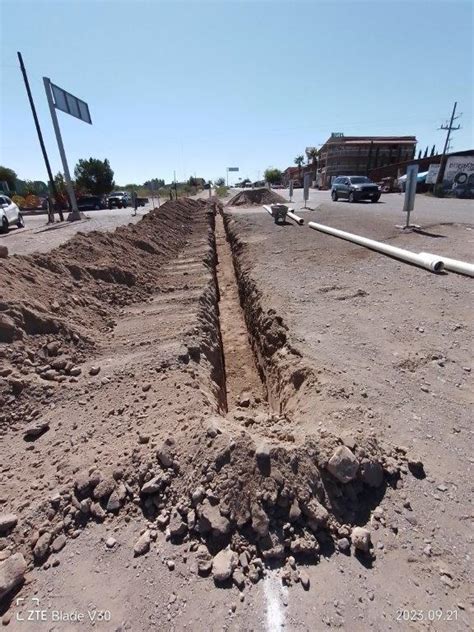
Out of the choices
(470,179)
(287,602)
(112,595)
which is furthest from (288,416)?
(470,179)

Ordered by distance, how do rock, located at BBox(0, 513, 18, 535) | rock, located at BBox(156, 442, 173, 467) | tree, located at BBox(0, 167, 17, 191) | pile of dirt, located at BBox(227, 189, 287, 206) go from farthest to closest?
tree, located at BBox(0, 167, 17, 191) < pile of dirt, located at BBox(227, 189, 287, 206) < rock, located at BBox(156, 442, 173, 467) < rock, located at BBox(0, 513, 18, 535)

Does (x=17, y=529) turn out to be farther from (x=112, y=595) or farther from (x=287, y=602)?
(x=287, y=602)

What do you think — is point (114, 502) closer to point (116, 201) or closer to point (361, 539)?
point (361, 539)

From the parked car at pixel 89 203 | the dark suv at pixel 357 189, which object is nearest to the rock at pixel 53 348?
the dark suv at pixel 357 189

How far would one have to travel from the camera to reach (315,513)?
2484mm

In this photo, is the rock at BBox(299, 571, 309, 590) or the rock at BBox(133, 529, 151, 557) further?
the rock at BBox(133, 529, 151, 557)

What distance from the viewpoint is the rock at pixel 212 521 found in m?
2.40

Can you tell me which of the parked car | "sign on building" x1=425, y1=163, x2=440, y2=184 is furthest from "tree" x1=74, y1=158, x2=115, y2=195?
"sign on building" x1=425, y1=163, x2=440, y2=184

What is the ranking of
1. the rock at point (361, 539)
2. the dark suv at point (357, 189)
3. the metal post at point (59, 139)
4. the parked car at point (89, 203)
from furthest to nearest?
the parked car at point (89, 203) → the dark suv at point (357, 189) → the metal post at point (59, 139) → the rock at point (361, 539)

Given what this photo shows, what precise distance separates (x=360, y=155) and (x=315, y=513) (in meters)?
82.9

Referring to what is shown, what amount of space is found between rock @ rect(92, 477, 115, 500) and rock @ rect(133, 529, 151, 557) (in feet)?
1.58

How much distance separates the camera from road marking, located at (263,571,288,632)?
198 centimetres

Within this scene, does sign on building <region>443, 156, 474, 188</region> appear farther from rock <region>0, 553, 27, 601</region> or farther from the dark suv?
rock <region>0, 553, 27, 601</region>

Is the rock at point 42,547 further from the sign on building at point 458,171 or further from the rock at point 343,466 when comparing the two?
the sign on building at point 458,171
